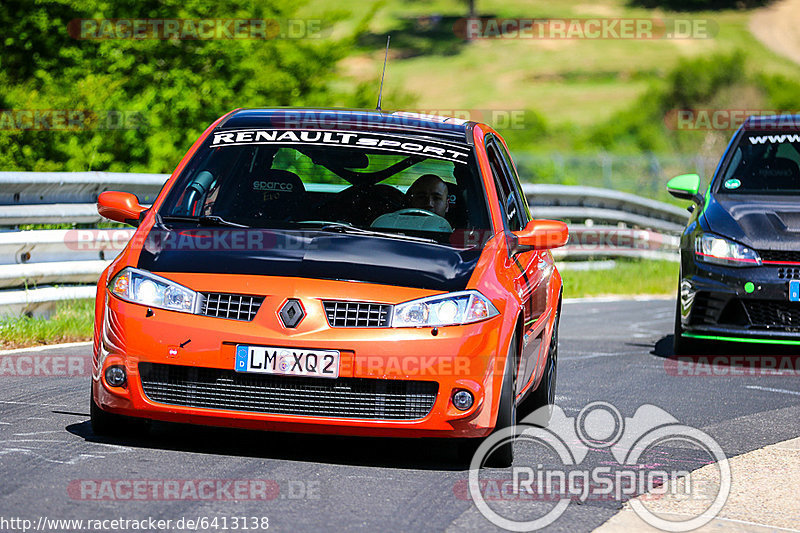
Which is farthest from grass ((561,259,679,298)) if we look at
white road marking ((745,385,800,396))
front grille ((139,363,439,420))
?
front grille ((139,363,439,420))

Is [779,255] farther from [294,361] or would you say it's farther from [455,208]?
[294,361]

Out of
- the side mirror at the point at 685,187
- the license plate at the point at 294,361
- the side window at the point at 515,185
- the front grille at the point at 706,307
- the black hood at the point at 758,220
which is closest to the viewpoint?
the license plate at the point at 294,361

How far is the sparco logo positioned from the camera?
6895 millimetres

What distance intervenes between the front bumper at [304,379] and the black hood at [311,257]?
0.09 m

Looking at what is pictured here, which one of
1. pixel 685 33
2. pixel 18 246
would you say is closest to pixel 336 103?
pixel 18 246

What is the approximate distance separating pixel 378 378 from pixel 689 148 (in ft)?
160

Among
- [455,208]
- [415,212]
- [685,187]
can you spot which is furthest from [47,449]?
[685,187]

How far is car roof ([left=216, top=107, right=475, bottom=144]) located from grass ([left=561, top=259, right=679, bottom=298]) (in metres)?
9.08

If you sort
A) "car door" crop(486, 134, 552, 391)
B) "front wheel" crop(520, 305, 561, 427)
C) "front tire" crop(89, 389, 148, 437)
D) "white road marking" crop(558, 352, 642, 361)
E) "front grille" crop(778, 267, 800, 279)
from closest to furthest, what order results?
"front tire" crop(89, 389, 148, 437)
"car door" crop(486, 134, 552, 391)
"front wheel" crop(520, 305, 561, 427)
"front grille" crop(778, 267, 800, 279)
"white road marking" crop(558, 352, 642, 361)

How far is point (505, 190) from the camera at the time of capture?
728 centimetres

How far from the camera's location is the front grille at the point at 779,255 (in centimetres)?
985

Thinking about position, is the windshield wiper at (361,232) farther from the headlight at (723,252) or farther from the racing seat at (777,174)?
the racing seat at (777,174)

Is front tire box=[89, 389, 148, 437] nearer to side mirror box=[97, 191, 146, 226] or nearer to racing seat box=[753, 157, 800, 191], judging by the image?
side mirror box=[97, 191, 146, 226]

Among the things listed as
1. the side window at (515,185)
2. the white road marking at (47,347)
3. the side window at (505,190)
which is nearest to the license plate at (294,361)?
the side window at (505,190)
